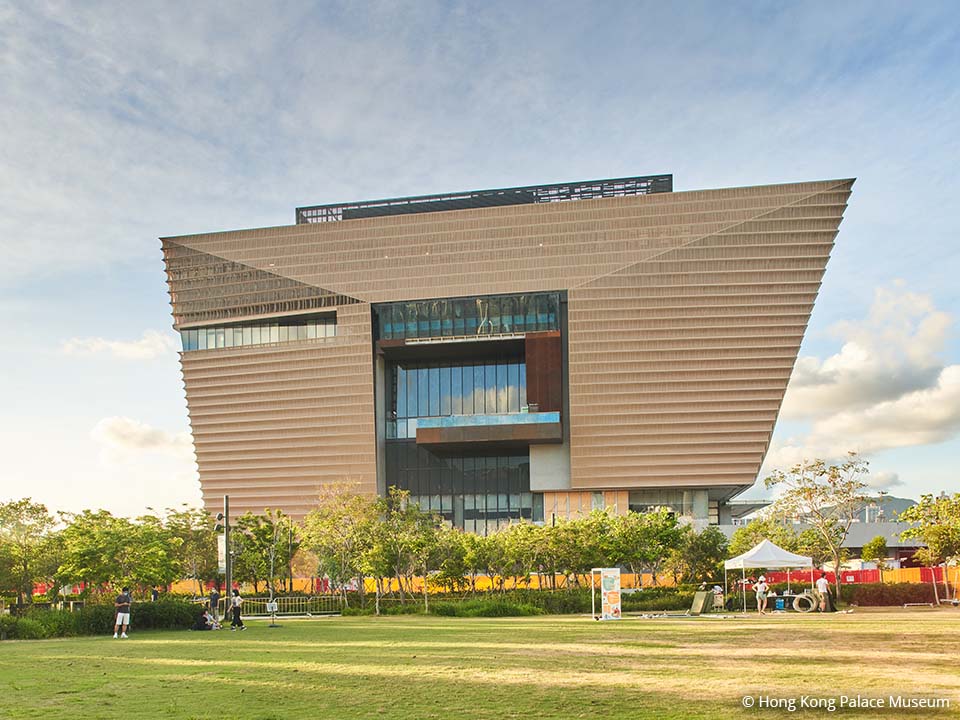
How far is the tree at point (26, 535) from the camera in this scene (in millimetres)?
39219

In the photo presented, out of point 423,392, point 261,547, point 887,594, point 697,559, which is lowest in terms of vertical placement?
point 887,594

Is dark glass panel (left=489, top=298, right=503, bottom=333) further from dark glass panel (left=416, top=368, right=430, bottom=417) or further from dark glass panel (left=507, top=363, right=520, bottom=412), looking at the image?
dark glass panel (left=416, top=368, right=430, bottom=417)

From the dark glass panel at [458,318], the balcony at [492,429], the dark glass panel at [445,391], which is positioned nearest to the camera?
the balcony at [492,429]

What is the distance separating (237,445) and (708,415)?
4479 cm

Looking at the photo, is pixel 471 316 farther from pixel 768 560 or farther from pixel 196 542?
pixel 768 560

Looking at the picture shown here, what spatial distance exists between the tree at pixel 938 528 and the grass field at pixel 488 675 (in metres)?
25.0

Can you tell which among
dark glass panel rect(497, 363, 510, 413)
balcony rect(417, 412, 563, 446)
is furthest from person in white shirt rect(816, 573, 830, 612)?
dark glass panel rect(497, 363, 510, 413)

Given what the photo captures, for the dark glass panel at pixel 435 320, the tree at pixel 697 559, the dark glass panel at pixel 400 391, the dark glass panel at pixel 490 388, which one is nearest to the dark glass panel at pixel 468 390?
the dark glass panel at pixel 490 388

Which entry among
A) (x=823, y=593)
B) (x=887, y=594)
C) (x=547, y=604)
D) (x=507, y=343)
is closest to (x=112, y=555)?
(x=547, y=604)

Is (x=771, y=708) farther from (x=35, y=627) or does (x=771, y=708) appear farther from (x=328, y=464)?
(x=328, y=464)

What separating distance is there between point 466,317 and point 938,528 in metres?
55.3

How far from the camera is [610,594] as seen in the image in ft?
126

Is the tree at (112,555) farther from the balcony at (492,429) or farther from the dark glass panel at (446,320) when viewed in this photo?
the dark glass panel at (446,320)

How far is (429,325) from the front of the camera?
97.1 metres
